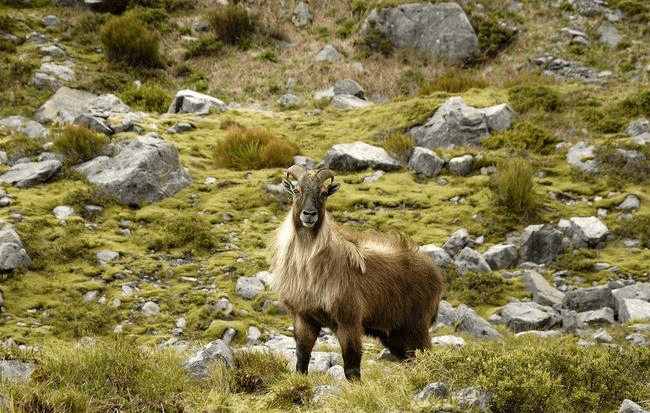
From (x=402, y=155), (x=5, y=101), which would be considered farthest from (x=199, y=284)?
(x=5, y=101)

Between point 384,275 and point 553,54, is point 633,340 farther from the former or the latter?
point 553,54

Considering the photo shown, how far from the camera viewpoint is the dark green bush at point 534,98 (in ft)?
53.7

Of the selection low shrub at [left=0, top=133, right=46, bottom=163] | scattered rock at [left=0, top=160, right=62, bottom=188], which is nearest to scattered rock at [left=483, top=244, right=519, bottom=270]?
scattered rock at [left=0, top=160, right=62, bottom=188]

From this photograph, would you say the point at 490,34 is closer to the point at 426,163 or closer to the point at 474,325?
the point at 426,163

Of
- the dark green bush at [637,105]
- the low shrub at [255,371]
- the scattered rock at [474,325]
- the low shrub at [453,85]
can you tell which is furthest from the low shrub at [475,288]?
the low shrub at [453,85]

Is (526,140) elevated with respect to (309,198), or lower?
lower

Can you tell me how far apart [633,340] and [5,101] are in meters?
14.7

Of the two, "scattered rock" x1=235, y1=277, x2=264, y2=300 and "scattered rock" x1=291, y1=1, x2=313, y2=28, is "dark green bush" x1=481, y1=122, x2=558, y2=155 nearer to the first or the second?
"scattered rock" x1=235, y1=277, x2=264, y2=300

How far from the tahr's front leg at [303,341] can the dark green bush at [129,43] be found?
614 inches

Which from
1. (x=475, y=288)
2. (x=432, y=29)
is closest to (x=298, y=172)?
(x=475, y=288)

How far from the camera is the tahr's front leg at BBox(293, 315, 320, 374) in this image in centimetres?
705

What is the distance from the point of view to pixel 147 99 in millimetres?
18000

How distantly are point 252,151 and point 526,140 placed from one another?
6.17 metres

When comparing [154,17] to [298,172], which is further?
[154,17]
